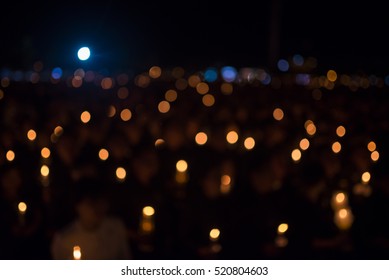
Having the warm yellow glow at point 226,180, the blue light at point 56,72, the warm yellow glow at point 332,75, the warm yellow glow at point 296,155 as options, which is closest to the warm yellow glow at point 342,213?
the warm yellow glow at point 226,180

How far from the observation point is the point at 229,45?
1501 inches

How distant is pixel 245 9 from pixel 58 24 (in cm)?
1193

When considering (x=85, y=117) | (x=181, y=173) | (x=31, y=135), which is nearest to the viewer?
(x=181, y=173)

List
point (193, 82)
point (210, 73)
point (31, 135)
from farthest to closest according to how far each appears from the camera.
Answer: point (210, 73) < point (193, 82) < point (31, 135)

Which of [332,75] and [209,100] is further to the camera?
[332,75]

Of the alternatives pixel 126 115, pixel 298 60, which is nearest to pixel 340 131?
pixel 126 115

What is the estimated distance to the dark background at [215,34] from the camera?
2870 cm

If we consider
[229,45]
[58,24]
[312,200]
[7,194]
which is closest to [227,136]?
[312,200]

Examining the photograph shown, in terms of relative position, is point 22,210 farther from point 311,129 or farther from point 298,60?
point 298,60

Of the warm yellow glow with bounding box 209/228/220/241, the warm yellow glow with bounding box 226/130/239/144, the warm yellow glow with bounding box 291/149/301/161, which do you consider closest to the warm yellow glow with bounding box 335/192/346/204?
the warm yellow glow with bounding box 209/228/220/241

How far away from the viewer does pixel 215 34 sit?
35688mm

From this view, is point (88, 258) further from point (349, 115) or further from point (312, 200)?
point (349, 115)

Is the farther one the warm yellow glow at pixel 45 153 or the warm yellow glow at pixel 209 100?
the warm yellow glow at pixel 209 100

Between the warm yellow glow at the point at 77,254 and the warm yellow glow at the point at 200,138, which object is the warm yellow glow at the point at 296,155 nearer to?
the warm yellow glow at the point at 200,138
